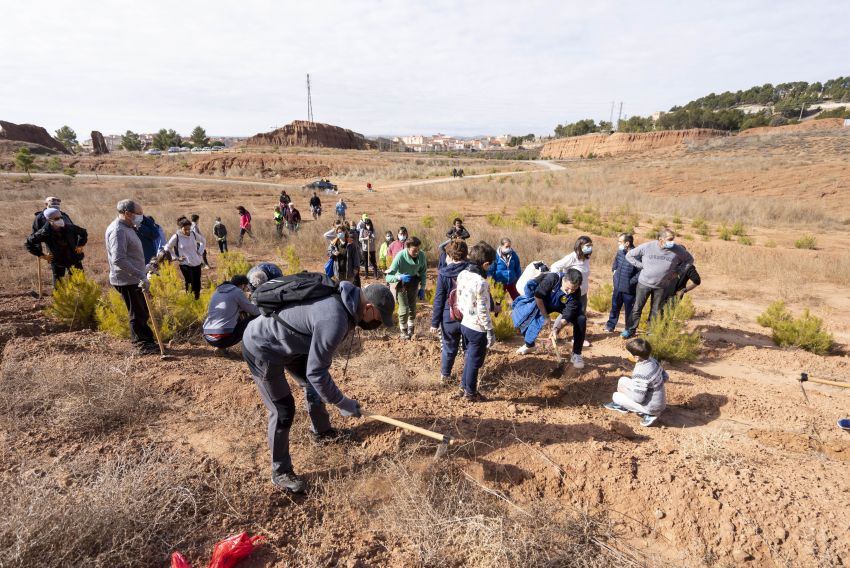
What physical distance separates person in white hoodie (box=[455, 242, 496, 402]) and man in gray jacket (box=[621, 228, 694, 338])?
9.18 ft

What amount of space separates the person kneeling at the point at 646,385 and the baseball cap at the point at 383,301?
247 cm

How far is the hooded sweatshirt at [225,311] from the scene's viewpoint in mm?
3916

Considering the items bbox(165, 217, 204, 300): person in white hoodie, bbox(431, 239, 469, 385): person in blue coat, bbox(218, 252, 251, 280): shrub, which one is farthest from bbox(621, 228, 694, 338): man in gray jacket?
bbox(218, 252, 251, 280): shrub

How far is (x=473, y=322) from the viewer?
393 centimetres

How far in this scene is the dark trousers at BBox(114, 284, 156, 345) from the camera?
190 inches

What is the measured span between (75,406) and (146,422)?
1.95 ft

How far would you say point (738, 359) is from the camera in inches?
225

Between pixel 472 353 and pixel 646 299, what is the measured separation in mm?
3263

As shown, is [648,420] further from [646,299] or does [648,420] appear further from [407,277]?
[407,277]

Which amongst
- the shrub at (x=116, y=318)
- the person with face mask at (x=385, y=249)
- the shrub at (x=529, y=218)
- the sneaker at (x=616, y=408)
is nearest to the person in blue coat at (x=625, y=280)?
the sneaker at (x=616, y=408)

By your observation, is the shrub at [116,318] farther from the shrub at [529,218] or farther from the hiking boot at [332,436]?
the shrub at [529,218]

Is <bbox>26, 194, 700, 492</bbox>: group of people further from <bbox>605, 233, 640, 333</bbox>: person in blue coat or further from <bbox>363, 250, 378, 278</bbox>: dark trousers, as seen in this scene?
<bbox>363, 250, 378, 278</bbox>: dark trousers

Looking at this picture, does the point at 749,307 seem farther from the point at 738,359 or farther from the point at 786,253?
the point at 786,253

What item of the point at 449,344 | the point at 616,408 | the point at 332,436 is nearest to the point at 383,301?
the point at 332,436
